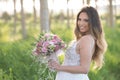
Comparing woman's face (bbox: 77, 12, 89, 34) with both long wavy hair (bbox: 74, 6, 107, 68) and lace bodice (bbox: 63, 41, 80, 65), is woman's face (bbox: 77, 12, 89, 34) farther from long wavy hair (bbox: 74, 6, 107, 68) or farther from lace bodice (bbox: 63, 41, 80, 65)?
lace bodice (bbox: 63, 41, 80, 65)

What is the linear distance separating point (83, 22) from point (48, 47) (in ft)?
1.33

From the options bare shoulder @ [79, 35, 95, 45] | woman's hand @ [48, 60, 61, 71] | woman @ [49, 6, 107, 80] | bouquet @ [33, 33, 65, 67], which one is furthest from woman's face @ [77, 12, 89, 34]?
woman's hand @ [48, 60, 61, 71]

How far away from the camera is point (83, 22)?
347cm

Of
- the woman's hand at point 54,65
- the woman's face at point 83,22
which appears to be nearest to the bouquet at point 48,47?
the woman's hand at point 54,65

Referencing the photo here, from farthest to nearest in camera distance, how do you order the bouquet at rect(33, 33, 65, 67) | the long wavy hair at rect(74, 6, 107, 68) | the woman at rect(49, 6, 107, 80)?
the bouquet at rect(33, 33, 65, 67), the long wavy hair at rect(74, 6, 107, 68), the woman at rect(49, 6, 107, 80)

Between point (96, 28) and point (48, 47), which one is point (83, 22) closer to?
point (96, 28)

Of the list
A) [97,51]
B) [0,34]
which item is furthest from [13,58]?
[0,34]

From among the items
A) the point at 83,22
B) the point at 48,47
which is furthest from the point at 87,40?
the point at 48,47

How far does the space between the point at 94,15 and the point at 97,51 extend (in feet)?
1.15

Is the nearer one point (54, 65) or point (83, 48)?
point (83, 48)

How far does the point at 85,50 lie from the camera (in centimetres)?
331

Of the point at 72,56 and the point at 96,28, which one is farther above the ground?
the point at 96,28

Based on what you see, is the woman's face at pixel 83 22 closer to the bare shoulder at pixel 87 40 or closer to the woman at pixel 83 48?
the woman at pixel 83 48

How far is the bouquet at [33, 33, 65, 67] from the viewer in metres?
3.54
